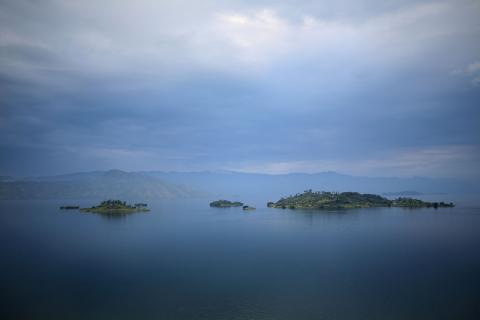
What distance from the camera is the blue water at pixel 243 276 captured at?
59156mm

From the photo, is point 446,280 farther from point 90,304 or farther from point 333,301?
point 90,304

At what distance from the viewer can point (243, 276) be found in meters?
81.7

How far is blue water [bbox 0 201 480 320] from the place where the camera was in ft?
194

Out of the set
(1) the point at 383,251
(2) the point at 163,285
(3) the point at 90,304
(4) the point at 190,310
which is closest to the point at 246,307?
(4) the point at 190,310

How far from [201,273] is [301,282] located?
27.3 metres

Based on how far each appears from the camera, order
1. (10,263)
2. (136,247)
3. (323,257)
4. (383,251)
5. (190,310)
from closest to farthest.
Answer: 1. (190,310)
2. (10,263)
3. (323,257)
4. (383,251)
5. (136,247)

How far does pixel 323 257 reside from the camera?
103500 millimetres

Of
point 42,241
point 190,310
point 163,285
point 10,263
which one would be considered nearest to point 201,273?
point 163,285

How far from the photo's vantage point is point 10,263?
96.2 m

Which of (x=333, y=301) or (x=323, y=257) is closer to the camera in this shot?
(x=333, y=301)

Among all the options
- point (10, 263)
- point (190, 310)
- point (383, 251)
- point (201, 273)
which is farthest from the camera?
point (383, 251)

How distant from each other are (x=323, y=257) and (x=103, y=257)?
245ft

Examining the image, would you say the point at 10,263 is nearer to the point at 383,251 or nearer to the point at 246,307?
the point at 246,307

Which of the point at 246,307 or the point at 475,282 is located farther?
the point at 475,282
